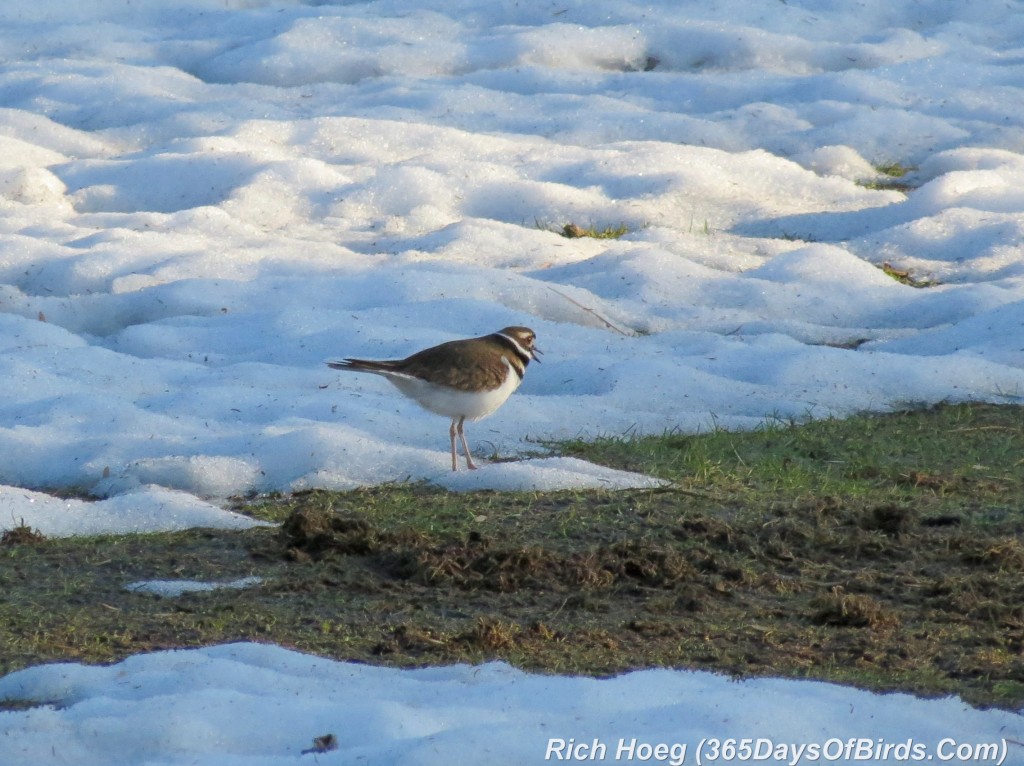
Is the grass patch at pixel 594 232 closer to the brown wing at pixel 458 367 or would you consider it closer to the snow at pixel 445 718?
the brown wing at pixel 458 367

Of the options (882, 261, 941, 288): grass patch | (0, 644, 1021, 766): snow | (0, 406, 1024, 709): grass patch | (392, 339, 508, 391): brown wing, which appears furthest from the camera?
(882, 261, 941, 288): grass patch

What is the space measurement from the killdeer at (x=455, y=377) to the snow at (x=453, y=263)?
0.87 feet

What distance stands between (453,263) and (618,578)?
4.76 metres

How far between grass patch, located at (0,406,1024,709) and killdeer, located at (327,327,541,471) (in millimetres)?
423

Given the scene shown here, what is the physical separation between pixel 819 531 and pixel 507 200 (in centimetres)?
577

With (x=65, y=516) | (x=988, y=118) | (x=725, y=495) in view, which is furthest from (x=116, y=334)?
(x=988, y=118)

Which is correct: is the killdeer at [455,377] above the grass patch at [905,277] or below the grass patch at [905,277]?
above

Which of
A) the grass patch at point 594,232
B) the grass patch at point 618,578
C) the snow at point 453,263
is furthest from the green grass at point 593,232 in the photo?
the grass patch at point 618,578

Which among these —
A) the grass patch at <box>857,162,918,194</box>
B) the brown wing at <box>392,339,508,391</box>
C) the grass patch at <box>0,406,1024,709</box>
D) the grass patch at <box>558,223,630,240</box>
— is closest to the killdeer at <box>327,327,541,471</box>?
the brown wing at <box>392,339,508,391</box>

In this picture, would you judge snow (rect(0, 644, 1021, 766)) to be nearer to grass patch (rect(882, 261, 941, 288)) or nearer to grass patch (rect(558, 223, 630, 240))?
grass patch (rect(882, 261, 941, 288))

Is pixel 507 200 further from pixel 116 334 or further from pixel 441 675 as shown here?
pixel 441 675

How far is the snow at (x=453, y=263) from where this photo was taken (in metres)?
3.59

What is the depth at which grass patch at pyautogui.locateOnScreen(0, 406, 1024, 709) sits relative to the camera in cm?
418

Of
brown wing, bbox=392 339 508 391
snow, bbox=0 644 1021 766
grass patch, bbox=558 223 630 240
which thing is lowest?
grass patch, bbox=558 223 630 240
